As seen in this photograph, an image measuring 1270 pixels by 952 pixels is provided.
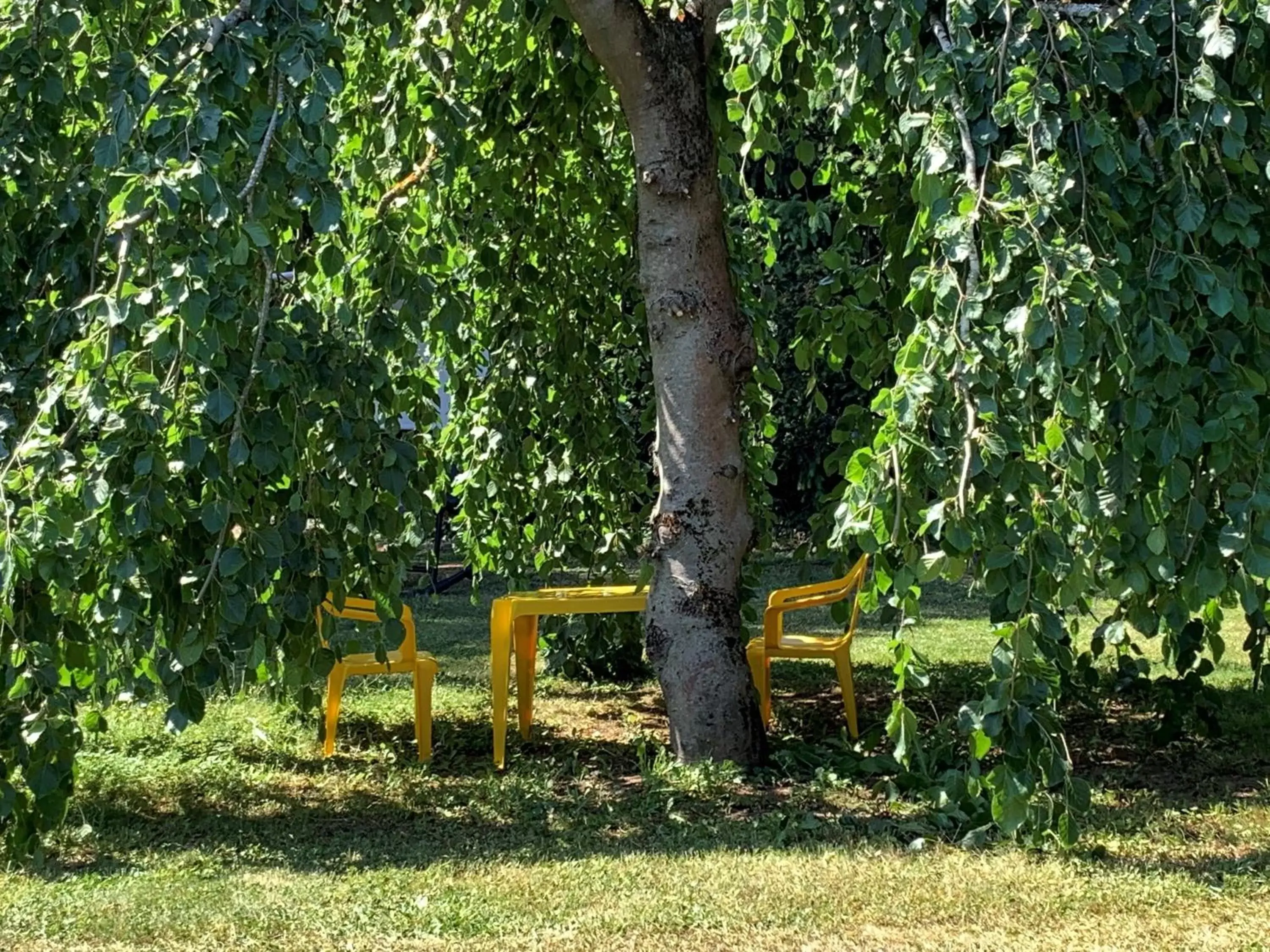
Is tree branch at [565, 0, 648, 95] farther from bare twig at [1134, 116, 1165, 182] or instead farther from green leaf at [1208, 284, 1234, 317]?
green leaf at [1208, 284, 1234, 317]

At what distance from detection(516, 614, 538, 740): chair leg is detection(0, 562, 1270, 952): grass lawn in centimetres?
11

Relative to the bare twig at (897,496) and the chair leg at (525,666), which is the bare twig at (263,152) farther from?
the chair leg at (525,666)

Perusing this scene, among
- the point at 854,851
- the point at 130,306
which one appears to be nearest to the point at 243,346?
the point at 130,306

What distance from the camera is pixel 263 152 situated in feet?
10.9

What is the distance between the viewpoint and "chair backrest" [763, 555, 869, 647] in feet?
18.8

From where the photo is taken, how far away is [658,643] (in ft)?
16.6

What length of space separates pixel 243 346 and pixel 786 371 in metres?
8.40

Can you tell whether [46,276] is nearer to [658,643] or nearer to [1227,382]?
[658,643]

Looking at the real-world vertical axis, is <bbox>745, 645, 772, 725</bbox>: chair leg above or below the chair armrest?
below

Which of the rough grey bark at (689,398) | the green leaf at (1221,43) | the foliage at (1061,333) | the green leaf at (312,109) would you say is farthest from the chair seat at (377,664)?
the green leaf at (1221,43)

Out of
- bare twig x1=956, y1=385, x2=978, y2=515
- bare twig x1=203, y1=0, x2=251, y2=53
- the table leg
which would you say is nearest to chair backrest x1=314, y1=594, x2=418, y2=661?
the table leg

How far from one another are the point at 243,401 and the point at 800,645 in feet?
9.86

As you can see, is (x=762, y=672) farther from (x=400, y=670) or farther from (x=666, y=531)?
(x=400, y=670)

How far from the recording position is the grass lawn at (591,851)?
11.5 ft
